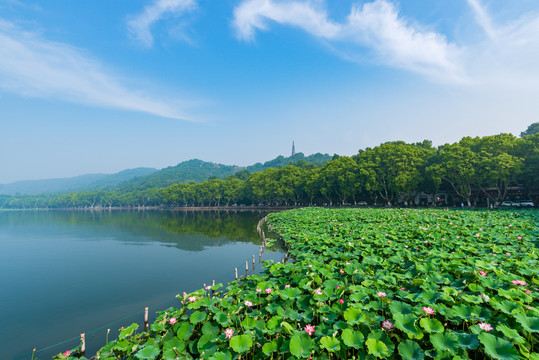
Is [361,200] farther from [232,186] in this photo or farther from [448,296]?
[448,296]

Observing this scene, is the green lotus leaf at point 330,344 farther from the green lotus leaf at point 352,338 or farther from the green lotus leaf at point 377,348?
the green lotus leaf at point 377,348

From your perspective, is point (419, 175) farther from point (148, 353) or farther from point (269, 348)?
point (148, 353)

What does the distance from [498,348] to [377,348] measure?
1.35m

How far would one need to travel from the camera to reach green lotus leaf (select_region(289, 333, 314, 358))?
329 cm

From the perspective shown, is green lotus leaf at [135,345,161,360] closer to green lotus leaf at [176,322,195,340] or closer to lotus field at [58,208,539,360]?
lotus field at [58,208,539,360]

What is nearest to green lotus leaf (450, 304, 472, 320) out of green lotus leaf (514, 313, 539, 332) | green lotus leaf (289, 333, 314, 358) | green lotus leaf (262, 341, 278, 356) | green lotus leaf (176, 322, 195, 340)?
green lotus leaf (514, 313, 539, 332)

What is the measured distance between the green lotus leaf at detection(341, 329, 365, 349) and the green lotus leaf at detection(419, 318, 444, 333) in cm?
84

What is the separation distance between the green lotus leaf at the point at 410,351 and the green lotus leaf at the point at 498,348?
27.3 inches

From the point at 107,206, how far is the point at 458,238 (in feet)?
520

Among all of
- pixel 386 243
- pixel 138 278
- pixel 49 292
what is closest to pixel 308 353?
pixel 386 243

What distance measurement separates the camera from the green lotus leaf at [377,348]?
313cm

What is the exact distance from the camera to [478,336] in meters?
3.01

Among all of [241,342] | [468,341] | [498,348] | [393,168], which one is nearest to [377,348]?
[468,341]

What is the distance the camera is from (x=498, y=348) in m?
2.91
